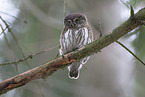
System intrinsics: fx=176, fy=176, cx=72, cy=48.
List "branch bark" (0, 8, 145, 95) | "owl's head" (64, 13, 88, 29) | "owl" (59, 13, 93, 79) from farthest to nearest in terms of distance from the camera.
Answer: "owl's head" (64, 13, 88, 29), "owl" (59, 13, 93, 79), "branch bark" (0, 8, 145, 95)

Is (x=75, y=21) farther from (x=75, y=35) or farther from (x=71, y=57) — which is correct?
(x=71, y=57)

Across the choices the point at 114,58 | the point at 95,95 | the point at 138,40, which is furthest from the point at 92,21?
the point at 95,95

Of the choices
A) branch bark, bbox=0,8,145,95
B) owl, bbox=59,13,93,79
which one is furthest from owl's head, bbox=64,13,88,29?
branch bark, bbox=0,8,145,95

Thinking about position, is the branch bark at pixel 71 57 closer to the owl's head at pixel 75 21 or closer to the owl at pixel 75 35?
the owl at pixel 75 35

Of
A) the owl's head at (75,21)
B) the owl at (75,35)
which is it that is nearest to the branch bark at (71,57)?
the owl at (75,35)

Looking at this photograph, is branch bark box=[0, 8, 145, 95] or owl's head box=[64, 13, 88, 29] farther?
owl's head box=[64, 13, 88, 29]

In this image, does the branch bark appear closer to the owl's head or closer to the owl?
the owl

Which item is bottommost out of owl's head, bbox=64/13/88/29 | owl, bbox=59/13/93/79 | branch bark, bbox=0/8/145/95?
branch bark, bbox=0/8/145/95
